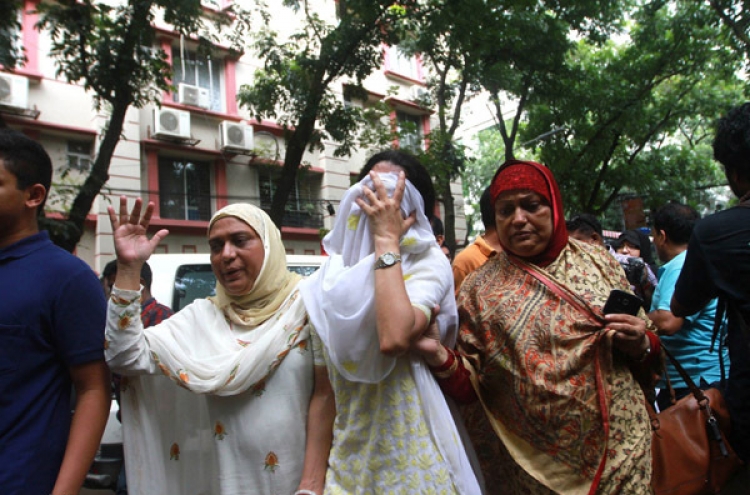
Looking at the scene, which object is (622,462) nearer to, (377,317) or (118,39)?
(377,317)

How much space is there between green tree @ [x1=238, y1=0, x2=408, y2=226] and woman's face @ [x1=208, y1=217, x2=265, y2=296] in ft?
18.3

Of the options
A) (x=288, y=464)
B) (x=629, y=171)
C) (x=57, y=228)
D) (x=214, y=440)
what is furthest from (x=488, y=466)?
(x=629, y=171)

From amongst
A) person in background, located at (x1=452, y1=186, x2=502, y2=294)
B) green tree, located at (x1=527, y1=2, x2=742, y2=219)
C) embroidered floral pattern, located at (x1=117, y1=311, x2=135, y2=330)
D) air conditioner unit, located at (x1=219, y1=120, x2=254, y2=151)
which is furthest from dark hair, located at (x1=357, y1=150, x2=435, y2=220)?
air conditioner unit, located at (x1=219, y1=120, x2=254, y2=151)

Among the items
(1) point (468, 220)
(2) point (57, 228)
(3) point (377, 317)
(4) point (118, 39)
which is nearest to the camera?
(3) point (377, 317)

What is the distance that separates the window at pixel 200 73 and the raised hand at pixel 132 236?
11.0 meters

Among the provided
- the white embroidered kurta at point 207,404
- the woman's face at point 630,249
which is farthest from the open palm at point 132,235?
the woman's face at point 630,249

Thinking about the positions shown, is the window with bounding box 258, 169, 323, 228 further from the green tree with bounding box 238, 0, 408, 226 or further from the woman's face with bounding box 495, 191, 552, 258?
the woman's face with bounding box 495, 191, 552, 258

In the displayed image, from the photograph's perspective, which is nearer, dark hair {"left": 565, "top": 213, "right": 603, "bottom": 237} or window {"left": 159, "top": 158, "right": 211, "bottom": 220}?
dark hair {"left": 565, "top": 213, "right": 603, "bottom": 237}

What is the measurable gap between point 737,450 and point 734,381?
25cm

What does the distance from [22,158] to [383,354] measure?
4.08 feet

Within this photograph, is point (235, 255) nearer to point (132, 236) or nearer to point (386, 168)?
point (132, 236)

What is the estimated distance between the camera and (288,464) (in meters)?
1.74

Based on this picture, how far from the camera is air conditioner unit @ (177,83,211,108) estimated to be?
11.7m

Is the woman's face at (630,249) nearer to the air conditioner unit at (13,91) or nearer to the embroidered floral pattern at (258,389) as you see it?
the embroidered floral pattern at (258,389)
